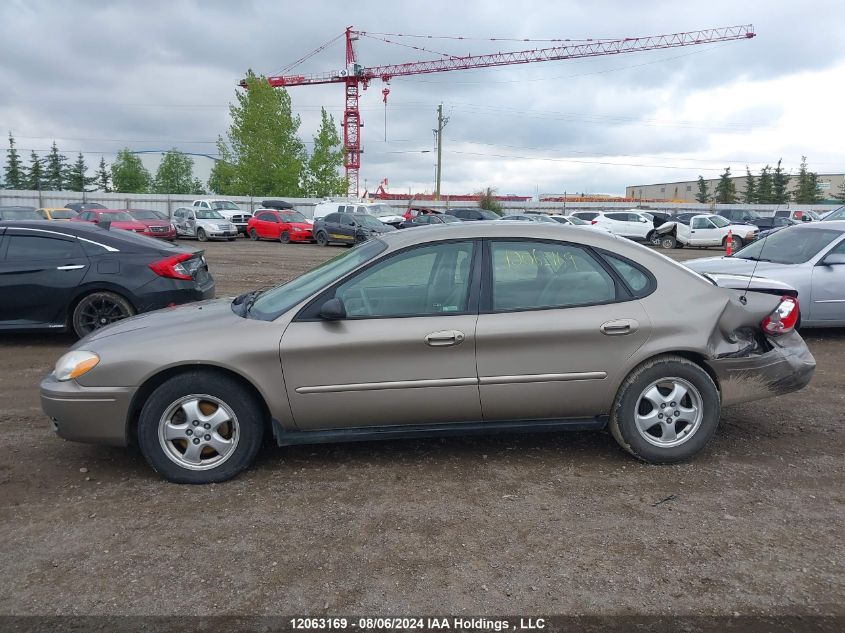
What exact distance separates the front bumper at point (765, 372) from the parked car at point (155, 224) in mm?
26013

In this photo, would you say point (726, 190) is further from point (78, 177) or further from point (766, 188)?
point (78, 177)

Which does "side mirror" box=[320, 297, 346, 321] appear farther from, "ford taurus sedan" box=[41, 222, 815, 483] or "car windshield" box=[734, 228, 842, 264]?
"car windshield" box=[734, 228, 842, 264]

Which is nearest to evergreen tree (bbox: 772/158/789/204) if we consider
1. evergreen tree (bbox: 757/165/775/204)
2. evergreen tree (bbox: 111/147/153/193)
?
evergreen tree (bbox: 757/165/775/204)

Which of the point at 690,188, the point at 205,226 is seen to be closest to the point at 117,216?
the point at 205,226

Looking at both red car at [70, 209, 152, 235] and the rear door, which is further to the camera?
red car at [70, 209, 152, 235]

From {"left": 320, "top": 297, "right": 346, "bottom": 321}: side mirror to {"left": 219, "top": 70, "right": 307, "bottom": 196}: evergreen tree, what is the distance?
56.9m

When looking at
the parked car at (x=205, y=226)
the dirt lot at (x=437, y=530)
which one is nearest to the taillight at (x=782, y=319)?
the dirt lot at (x=437, y=530)

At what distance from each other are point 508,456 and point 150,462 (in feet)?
7.29

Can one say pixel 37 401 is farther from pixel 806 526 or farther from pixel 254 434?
pixel 806 526

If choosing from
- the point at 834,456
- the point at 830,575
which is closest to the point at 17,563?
the point at 830,575

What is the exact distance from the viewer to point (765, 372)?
14.0 feet

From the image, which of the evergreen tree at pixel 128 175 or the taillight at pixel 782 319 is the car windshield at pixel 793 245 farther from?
the evergreen tree at pixel 128 175

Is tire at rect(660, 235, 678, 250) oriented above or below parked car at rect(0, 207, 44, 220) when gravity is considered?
below

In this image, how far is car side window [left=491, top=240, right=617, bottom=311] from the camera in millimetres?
4113
